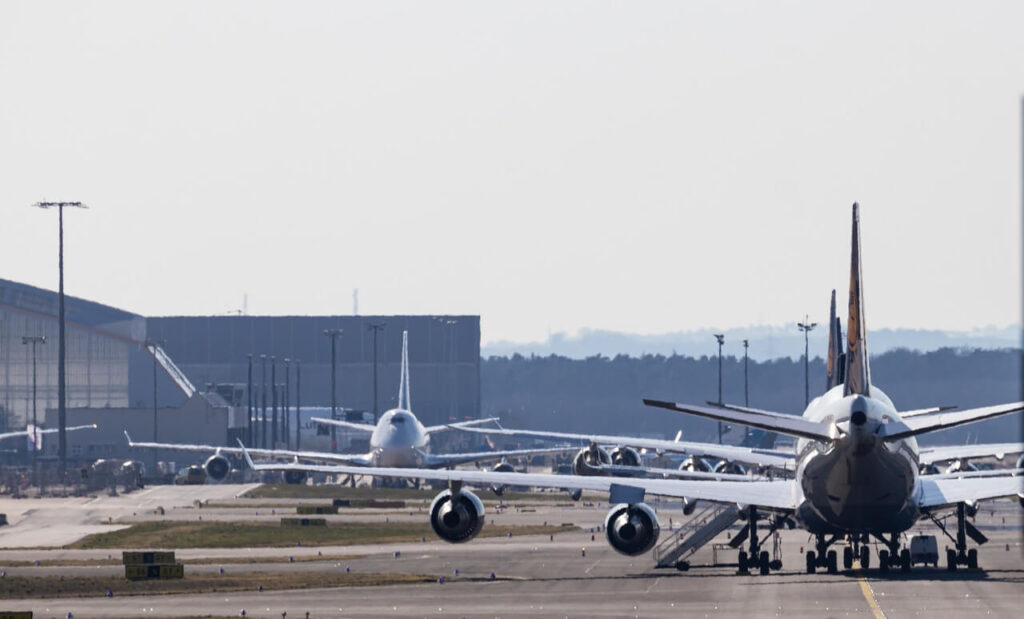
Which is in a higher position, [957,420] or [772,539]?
[957,420]

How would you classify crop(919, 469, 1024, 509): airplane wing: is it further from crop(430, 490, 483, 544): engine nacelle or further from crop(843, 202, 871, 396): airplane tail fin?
crop(430, 490, 483, 544): engine nacelle

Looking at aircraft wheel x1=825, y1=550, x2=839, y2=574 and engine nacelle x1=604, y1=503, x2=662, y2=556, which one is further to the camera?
aircraft wheel x1=825, y1=550, x2=839, y2=574

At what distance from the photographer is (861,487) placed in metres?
59.0

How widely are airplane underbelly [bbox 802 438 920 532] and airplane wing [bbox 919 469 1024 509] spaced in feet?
7.91

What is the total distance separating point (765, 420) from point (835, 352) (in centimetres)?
4008

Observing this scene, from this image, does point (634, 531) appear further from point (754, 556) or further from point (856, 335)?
point (856, 335)

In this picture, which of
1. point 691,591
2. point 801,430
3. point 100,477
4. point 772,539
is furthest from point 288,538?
point 100,477

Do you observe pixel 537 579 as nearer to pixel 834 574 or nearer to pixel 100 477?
pixel 834 574

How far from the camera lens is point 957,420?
46.5 m

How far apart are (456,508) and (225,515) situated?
6097 centimetres

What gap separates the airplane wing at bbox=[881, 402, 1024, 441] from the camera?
35.8m

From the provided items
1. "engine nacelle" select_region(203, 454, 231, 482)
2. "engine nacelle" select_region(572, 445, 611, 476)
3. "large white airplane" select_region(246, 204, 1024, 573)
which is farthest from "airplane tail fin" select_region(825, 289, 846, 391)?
"engine nacelle" select_region(203, 454, 231, 482)

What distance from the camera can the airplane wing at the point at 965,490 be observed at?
212ft

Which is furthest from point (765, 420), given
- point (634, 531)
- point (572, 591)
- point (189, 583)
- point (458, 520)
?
point (189, 583)
